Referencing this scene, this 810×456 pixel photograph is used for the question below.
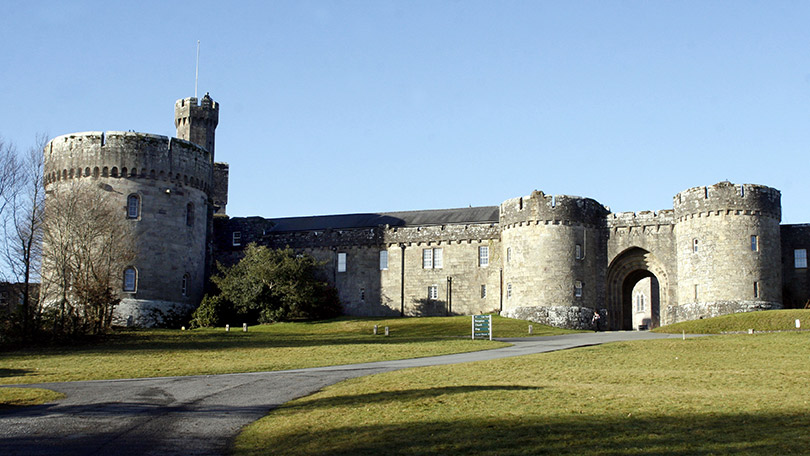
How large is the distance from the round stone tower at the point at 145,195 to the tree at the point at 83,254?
88cm

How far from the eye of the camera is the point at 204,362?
32.2 m

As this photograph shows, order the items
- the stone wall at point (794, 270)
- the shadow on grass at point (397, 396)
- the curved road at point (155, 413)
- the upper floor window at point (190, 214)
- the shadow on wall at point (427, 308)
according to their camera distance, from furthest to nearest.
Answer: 1. the shadow on wall at point (427, 308)
2. the upper floor window at point (190, 214)
3. the stone wall at point (794, 270)
4. the shadow on grass at point (397, 396)
5. the curved road at point (155, 413)

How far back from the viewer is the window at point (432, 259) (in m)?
61.5

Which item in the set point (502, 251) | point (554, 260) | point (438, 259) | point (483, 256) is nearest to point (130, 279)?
point (438, 259)

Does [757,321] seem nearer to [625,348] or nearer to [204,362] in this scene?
[625,348]

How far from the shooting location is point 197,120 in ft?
236

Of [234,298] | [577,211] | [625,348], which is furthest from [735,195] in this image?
[234,298]

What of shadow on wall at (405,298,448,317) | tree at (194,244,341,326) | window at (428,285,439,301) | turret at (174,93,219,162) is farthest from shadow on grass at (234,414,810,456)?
turret at (174,93,219,162)

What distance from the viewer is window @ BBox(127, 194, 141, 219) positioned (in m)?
55.1

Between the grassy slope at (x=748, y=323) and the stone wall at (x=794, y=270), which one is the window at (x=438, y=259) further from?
the stone wall at (x=794, y=270)

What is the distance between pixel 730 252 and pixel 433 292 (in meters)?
19.9

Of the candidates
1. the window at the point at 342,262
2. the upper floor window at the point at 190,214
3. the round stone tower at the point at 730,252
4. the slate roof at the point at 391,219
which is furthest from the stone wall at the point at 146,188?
the round stone tower at the point at 730,252

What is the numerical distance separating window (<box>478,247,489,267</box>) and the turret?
24808 millimetres

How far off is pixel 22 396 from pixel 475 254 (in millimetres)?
41305
